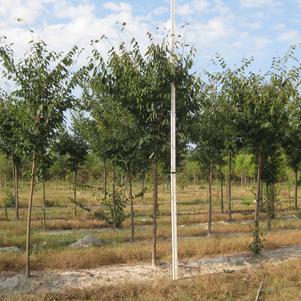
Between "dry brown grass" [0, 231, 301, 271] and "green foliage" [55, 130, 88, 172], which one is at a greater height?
"green foliage" [55, 130, 88, 172]

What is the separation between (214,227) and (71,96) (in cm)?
1179

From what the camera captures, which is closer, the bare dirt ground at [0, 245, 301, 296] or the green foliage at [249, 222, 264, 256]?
the bare dirt ground at [0, 245, 301, 296]

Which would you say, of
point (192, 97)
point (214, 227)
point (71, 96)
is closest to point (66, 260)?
point (71, 96)

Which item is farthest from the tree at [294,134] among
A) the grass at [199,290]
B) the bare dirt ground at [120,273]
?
the grass at [199,290]

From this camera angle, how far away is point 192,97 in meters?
10.8

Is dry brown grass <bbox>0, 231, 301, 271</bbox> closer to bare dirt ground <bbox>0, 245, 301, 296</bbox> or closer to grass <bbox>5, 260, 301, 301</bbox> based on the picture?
bare dirt ground <bbox>0, 245, 301, 296</bbox>

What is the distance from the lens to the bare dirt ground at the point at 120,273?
30.4 ft

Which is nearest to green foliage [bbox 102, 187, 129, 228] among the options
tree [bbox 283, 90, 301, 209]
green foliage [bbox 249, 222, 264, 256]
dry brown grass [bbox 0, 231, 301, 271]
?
dry brown grass [bbox 0, 231, 301, 271]

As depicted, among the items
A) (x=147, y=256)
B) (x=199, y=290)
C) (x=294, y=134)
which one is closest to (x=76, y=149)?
(x=294, y=134)

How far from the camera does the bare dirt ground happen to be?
9273 millimetres

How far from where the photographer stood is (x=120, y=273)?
1040 centimetres

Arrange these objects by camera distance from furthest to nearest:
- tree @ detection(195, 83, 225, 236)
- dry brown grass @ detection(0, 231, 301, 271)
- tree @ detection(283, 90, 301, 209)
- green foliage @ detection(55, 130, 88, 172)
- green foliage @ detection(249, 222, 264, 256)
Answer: green foliage @ detection(55, 130, 88, 172), tree @ detection(195, 83, 225, 236), tree @ detection(283, 90, 301, 209), green foliage @ detection(249, 222, 264, 256), dry brown grass @ detection(0, 231, 301, 271)

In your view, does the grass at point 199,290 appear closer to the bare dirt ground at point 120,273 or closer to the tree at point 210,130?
the bare dirt ground at point 120,273

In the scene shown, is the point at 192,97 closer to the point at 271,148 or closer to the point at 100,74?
the point at 100,74
